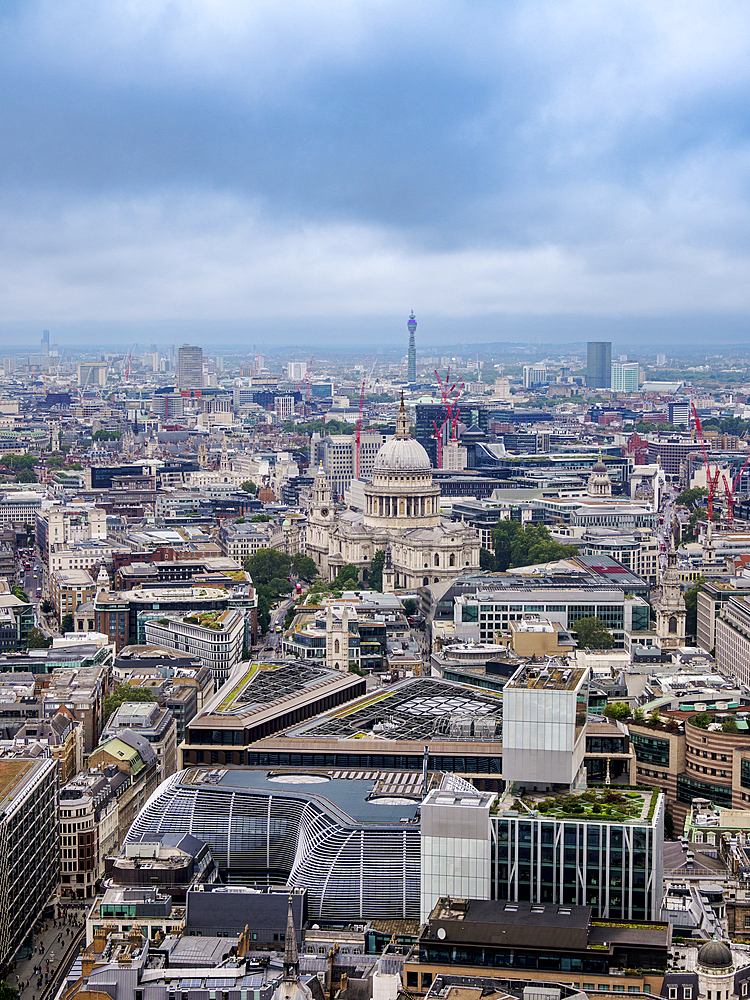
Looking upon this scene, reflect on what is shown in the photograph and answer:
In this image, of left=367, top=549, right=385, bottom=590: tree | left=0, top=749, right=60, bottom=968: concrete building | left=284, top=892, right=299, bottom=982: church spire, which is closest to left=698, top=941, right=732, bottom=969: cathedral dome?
left=284, top=892, right=299, bottom=982: church spire

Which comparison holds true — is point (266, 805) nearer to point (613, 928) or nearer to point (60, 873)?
point (60, 873)

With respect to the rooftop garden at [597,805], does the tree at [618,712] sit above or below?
below

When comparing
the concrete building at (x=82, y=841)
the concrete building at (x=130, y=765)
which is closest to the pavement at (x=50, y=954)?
the concrete building at (x=82, y=841)

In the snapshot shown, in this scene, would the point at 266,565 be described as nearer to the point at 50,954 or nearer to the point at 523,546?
the point at 523,546

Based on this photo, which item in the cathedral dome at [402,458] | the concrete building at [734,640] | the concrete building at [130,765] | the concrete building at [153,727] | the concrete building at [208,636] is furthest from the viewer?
the cathedral dome at [402,458]

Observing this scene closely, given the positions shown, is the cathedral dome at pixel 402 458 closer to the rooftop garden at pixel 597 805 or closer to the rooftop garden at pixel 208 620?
the rooftop garden at pixel 208 620

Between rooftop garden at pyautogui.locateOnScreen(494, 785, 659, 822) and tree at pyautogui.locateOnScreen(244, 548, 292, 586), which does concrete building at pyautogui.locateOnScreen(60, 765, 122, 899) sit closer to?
rooftop garden at pyautogui.locateOnScreen(494, 785, 659, 822)

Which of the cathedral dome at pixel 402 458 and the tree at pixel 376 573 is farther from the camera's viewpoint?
the cathedral dome at pixel 402 458

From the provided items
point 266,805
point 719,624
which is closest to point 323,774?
point 266,805
